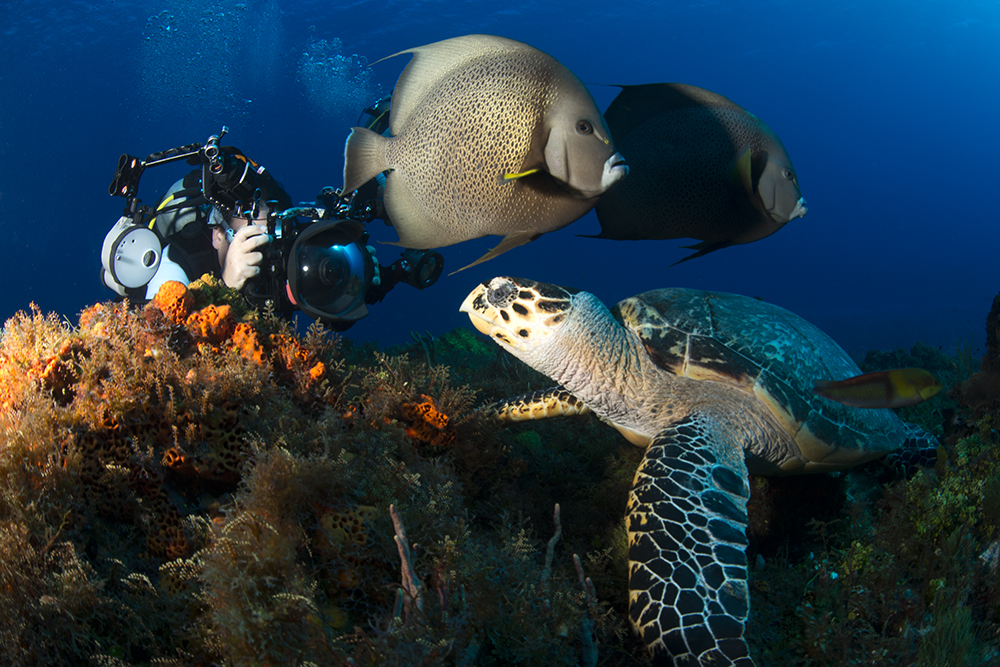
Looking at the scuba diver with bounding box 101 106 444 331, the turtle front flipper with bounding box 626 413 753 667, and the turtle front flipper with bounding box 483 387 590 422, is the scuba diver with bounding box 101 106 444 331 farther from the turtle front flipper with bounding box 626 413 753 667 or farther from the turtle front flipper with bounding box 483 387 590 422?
the turtle front flipper with bounding box 626 413 753 667

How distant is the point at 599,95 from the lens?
24.0m

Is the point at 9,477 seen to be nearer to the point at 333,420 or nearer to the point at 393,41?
the point at 333,420

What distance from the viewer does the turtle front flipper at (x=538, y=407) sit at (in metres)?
2.64

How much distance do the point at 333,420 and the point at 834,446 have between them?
8.60 feet

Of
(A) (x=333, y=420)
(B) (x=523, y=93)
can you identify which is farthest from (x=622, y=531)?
(B) (x=523, y=93)

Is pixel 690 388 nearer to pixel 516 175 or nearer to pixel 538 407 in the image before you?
pixel 538 407

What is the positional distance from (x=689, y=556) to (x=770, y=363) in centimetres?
139

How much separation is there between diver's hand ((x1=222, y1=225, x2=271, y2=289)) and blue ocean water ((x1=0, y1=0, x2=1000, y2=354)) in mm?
27814

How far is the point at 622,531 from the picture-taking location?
77.6 inches

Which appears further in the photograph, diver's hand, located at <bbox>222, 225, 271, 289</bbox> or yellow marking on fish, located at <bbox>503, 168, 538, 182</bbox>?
diver's hand, located at <bbox>222, 225, 271, 289</bbox>

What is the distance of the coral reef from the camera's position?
97cm

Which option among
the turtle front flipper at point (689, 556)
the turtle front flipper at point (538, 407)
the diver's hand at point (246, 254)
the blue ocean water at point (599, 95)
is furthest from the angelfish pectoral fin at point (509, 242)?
the blue ocean water at point (599, 95)

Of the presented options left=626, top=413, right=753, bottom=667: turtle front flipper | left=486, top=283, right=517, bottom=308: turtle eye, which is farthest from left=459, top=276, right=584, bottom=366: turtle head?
left=626, top=413, right=753, bottom=667: turtle front flipper

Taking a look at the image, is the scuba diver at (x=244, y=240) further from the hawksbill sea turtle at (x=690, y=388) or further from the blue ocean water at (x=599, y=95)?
the blue ocean water at (x=599, y=95)
